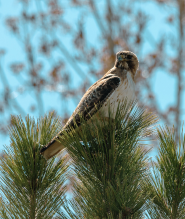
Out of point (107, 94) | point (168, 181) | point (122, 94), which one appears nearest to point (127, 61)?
point (122, 94)

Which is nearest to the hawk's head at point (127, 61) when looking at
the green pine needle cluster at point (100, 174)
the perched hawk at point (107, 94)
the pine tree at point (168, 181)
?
the perched hawk at point (107, 94)

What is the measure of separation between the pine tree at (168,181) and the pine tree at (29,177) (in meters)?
0.70

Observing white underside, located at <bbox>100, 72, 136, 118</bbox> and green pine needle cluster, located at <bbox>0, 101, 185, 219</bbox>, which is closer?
green pine needle cluster, located at <bbox>0, 101, 185, 219</bbox>

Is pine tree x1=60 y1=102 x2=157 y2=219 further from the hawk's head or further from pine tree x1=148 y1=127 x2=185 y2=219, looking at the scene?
the hawk's head

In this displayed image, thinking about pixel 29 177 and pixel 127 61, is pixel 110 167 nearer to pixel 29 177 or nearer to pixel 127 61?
pixel 29 177

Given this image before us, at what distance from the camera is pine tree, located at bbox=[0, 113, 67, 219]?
2658 mm

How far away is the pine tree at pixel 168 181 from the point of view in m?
2.46

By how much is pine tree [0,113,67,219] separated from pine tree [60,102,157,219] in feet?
0.77

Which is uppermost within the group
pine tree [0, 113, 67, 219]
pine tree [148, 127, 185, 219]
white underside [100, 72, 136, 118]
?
white underside [100, 72, 136, 118]

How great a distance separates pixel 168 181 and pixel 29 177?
108 cm

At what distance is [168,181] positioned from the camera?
253cm

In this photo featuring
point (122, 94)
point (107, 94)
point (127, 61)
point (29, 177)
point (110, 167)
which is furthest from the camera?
point (127, 61)

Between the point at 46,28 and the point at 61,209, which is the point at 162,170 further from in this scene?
the point at 46,28

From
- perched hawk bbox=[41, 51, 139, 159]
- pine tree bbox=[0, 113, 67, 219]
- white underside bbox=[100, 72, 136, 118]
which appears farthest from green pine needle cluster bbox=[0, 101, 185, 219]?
white underside bbox=[100, 72, 136, 118]
